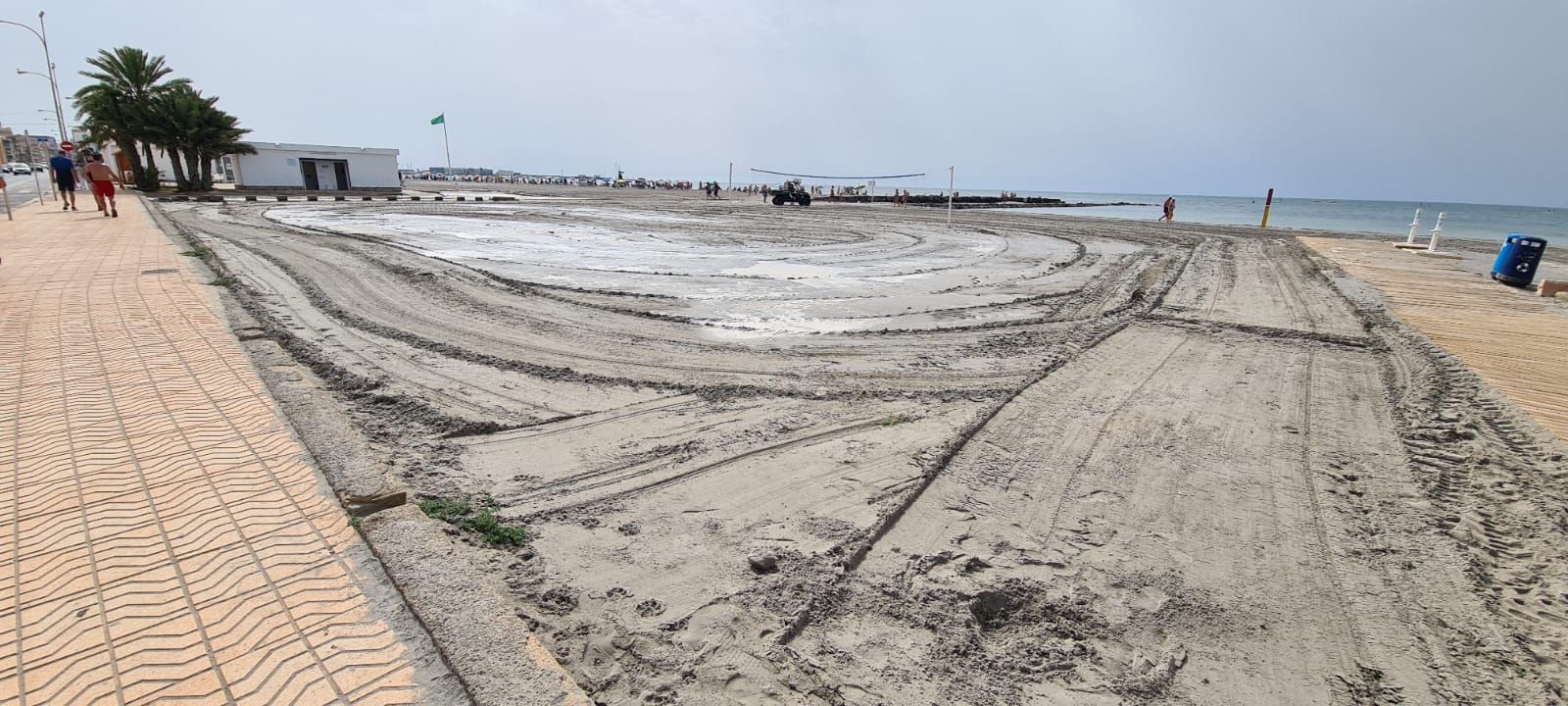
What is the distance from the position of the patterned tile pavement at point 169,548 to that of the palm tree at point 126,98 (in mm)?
38994

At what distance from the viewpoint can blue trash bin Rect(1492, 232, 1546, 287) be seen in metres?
12.0

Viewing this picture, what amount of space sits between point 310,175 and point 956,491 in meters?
49.9

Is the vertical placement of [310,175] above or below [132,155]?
below

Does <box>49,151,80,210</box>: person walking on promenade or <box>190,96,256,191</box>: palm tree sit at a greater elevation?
<box>190,96,256,191</box>: palm tree

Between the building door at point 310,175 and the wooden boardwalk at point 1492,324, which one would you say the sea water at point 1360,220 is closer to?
the wooden boardwalk at point 1492,324

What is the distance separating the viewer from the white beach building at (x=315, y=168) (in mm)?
39438

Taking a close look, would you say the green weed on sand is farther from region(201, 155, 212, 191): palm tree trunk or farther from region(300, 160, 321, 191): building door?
region(300, 160, 321, 191): building door

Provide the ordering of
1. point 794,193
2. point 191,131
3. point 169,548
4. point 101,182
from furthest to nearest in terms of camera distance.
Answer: point 794,193
point 191,131
point 101,182
point 169,548

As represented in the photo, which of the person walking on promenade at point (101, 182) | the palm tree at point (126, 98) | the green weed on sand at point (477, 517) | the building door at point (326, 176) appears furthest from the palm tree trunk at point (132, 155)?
the green weed on sand at point (477, 517)

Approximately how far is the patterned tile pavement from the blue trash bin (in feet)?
58.1

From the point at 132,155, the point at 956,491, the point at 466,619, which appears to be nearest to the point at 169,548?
the point at 466,619

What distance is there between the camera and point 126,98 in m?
33.9

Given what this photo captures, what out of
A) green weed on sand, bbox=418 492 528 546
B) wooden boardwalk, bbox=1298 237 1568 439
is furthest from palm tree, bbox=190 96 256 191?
wooden boardwalk, bbox=1298 237 1568 439

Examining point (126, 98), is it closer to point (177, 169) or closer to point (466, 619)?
point (177, 169)
